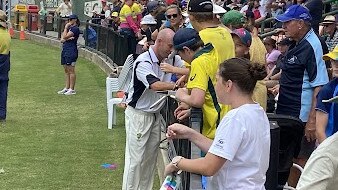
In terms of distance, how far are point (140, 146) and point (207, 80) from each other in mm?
2404

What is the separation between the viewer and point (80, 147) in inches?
438

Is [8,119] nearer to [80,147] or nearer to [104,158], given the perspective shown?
[80,147]

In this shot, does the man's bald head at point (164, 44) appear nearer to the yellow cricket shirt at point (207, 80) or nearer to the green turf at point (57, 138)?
the yellow cricket shirt at point (207, 80)

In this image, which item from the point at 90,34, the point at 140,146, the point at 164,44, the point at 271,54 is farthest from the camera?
the point at 90,34

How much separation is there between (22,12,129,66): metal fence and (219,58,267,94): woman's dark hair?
46.1 ft

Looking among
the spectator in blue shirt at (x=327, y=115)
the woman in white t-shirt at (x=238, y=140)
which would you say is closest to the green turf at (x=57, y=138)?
the spectator in blue shirt at (x=327, y=115)

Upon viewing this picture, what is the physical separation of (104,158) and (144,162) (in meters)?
2.82

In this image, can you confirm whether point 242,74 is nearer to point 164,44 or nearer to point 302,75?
point 302,75

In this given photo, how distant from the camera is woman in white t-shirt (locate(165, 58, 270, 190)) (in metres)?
3.93

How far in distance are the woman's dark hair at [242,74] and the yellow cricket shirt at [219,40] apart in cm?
141

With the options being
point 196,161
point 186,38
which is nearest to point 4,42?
point 186,38

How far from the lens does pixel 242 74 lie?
408 cm

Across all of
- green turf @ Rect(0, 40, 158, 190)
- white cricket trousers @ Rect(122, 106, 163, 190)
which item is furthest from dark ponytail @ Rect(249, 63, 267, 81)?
green turf @ Rect(0, 40, 158, 190)

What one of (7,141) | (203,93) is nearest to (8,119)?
(7,141)
